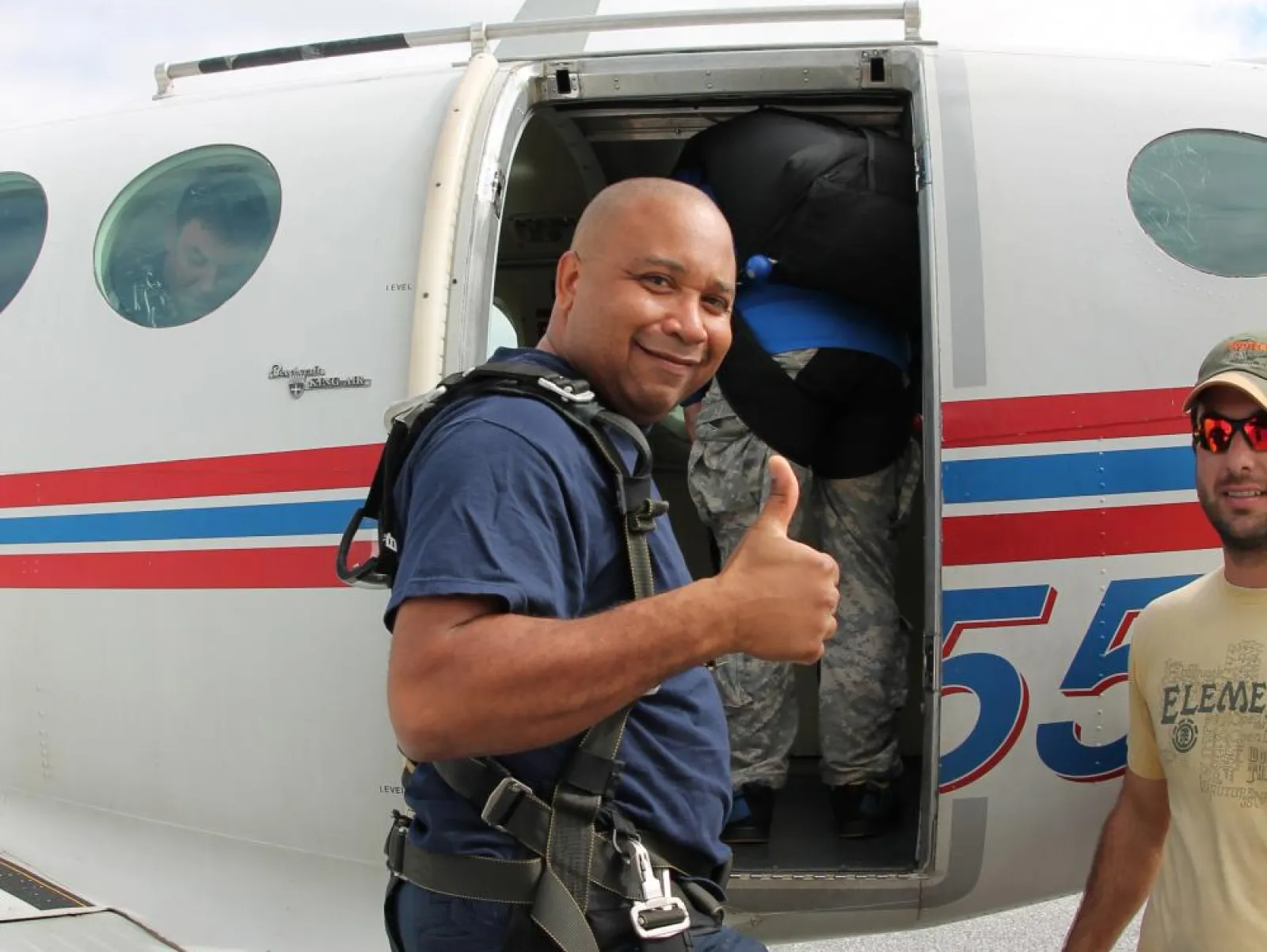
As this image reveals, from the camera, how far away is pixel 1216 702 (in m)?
2.50

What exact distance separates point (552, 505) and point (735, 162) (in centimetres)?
226

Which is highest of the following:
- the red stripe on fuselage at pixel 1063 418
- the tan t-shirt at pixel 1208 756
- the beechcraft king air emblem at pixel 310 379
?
the beechcraft king air emblem at pixel 310 379

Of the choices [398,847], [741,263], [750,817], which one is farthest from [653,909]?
[741,263]

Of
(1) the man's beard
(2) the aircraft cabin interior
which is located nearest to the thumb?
(1) the man's beard

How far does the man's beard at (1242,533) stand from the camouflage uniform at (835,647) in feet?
3.51

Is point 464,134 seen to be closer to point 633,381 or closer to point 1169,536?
point 633,381

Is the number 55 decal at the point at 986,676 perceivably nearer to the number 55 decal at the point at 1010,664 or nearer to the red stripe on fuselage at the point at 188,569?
the number 55 decal at the point at 1010,664

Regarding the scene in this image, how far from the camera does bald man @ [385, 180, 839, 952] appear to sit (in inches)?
56.6

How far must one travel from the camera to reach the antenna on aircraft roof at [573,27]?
11.1 feet

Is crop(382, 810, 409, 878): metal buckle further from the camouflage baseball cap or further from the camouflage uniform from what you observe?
the camouflage baseball cap

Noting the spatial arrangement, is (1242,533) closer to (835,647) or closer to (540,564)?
(835,647)

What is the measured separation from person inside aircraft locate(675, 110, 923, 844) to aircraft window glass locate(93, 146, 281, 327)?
133 cm

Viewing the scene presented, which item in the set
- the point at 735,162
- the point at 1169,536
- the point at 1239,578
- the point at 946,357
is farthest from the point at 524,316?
the point at 1239,578

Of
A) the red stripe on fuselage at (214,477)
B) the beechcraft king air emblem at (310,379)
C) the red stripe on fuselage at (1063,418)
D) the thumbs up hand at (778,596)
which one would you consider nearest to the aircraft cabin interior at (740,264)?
the red stripe on fuselage at (1063,418)
